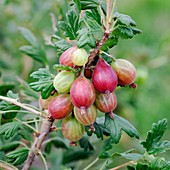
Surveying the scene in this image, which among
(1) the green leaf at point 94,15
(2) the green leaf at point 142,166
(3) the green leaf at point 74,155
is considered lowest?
(3) the green leaf at point 74,155

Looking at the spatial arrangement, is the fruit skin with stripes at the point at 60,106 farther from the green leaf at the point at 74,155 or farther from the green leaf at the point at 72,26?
the green leaf at the point at 74,155

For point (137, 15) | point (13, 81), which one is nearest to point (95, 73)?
point (13, 81)

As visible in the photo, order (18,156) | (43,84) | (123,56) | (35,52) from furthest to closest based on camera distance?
(123,56), (35,52), (18,156), (43,84)

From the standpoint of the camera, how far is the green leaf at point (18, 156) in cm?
123

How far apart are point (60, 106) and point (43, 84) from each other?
0.26ft

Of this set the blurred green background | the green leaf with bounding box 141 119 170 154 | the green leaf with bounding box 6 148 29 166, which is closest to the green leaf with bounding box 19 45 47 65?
the blurred green background

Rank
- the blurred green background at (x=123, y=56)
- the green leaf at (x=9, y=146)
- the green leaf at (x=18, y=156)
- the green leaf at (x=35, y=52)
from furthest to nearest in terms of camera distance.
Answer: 1. the blurred green background at (x=123, y=56)
2. the green leaf at (x=35, y=52)
3. the green leaf at (x=9, y=146)
4. the green leaf at (x=18, y=156)

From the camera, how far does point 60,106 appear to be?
1079mm

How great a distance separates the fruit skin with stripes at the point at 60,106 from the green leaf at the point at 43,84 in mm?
25

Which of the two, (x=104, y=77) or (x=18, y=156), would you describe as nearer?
(x=104, y=77)

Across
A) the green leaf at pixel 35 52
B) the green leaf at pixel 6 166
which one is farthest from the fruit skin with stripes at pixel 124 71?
the green leaf at pixel 35 52

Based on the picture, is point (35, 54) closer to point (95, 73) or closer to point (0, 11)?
point (95, 73)

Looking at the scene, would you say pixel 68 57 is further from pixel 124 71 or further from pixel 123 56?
pixel 123 56

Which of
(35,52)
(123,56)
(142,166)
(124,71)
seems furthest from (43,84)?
(123,56)
